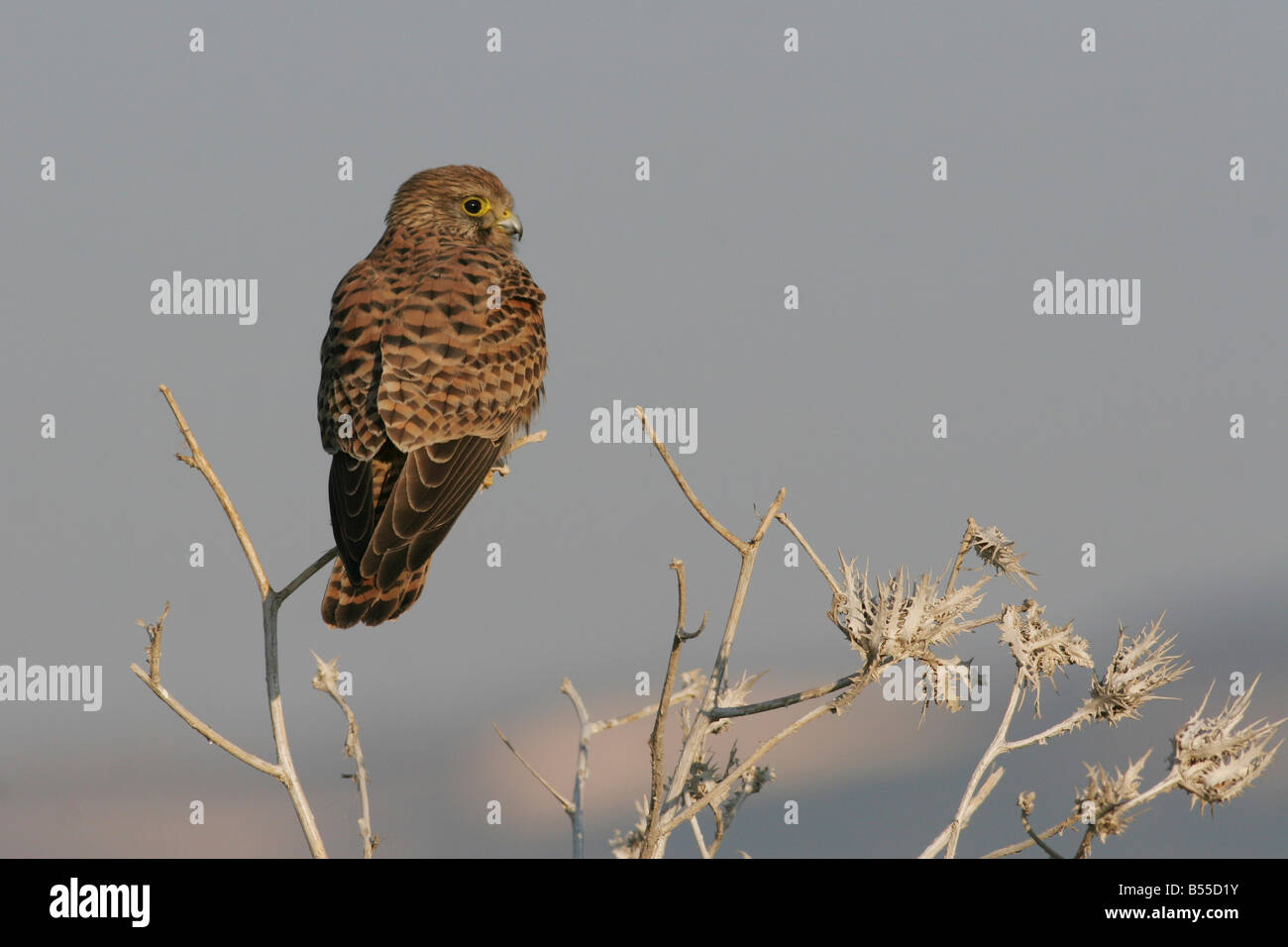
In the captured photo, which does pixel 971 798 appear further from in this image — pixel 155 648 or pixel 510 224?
pixel 510 224

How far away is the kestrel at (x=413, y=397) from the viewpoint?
16.1 feet

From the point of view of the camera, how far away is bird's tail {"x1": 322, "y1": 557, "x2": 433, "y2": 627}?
189 inches

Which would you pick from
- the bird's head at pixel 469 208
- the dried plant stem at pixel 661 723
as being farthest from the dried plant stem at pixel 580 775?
the bird's head at pixel 469 208

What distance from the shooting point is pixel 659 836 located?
302 cm

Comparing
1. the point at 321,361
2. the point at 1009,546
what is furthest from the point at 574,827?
the point at 321,361

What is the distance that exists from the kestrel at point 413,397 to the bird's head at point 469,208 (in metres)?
0.67

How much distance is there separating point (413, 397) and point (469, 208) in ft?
7.84

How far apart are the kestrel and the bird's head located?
667mm

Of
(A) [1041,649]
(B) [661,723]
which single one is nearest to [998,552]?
(A) [1041,649]

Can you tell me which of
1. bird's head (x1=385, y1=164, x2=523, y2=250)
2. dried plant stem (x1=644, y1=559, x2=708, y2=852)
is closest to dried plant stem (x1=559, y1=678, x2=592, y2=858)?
dried plant stem (x1=644, y1=559, x2=708, y2=852)

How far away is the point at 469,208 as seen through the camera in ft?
24.5

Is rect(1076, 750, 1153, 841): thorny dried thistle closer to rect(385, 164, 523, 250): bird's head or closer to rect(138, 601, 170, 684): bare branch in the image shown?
rect(138, 601, 170, 684): bare branch

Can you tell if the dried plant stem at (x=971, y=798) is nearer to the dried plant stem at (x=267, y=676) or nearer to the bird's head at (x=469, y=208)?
the dried plant stem at (x=267, y=676)
